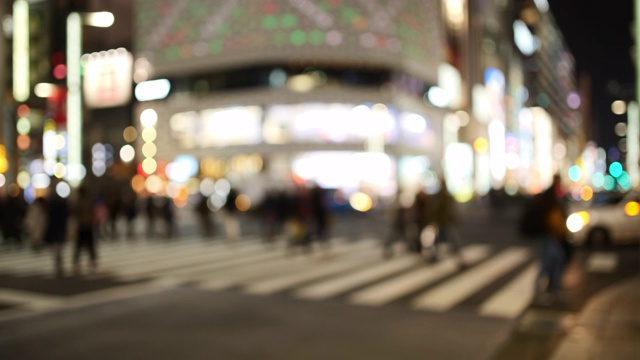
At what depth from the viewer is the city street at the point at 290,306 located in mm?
6273

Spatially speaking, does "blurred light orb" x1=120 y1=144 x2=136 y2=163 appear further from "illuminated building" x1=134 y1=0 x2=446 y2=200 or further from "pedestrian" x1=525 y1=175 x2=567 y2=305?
"pedestrian" x1=525 y1=175 x2=567 y2=305

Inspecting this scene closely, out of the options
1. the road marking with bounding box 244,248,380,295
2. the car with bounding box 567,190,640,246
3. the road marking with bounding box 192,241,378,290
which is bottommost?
the road marking with bounding box 244,248,380,295

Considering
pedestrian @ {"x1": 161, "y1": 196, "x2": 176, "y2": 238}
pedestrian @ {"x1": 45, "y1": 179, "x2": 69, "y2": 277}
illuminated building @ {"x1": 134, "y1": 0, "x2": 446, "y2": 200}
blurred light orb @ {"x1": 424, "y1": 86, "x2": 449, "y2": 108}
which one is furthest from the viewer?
blurred light orb @ {"x1": 424, "y1": 86, "x2": 449, "y2": 108}

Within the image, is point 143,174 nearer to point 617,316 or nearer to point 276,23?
point 276,23

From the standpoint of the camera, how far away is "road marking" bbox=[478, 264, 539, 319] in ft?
26.9

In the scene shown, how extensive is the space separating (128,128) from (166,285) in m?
60.3

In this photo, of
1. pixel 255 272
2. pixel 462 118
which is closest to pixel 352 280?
pixel 255 272

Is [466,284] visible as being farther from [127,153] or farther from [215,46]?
[127,153]

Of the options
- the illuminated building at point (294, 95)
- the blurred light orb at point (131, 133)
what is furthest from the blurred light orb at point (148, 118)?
the blurred light orb at point (131, 133)

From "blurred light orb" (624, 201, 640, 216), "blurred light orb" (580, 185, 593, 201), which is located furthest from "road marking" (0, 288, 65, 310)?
"blurred light orb" (580, 185, 593, 201)

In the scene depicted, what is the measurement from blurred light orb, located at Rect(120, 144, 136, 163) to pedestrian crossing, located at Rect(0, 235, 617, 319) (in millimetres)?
52303

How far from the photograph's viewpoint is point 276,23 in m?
61.4

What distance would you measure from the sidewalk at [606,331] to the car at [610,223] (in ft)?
28.3

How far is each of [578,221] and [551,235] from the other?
A: 9789 mm
